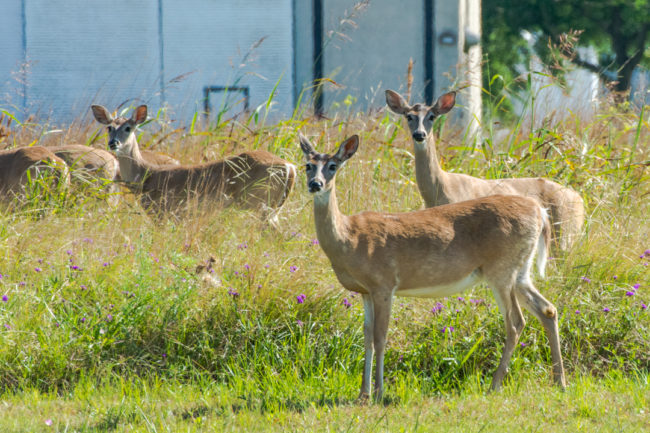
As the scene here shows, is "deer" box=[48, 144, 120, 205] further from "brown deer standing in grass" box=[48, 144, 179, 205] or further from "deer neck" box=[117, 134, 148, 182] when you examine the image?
"deer neck" box=[117, 134, 148, 182]

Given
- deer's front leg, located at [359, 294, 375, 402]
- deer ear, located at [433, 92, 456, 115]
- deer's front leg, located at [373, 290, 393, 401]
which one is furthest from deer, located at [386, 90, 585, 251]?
deer's front leg, located at [373, 290, 393, 401]

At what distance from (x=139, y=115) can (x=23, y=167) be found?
42.1 inches

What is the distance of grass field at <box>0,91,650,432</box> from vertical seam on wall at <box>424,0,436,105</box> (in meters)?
8.65

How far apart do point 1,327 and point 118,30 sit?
1330cm

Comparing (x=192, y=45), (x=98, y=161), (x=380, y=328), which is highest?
(x=192, y=45)

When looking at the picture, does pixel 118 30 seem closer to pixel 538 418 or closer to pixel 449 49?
pixel 449 49

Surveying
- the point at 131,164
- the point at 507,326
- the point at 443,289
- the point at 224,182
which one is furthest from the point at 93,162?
the point at 507,326

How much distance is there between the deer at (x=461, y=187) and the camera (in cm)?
649

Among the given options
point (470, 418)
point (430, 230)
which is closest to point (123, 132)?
point (430, 230)

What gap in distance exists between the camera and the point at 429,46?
50.1ft

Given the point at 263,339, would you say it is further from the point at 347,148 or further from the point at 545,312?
the point at 545,312

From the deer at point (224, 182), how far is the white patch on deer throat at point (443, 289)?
2.57 m

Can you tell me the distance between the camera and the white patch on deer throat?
4.63 m

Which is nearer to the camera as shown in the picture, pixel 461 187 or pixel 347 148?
pixel 347 148
